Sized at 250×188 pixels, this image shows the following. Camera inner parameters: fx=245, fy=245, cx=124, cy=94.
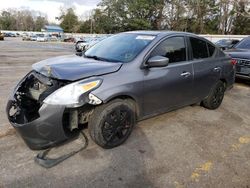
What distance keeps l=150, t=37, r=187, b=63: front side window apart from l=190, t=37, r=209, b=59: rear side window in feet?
0.94

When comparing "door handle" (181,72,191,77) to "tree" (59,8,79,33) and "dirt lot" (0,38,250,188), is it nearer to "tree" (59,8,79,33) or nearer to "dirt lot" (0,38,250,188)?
"dirt lot" (0,38,250,188)

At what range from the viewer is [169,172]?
286 centimetres

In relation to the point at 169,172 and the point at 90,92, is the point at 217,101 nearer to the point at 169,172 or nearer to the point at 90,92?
the point at 169,172

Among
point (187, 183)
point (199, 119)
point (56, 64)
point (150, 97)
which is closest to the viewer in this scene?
point (187, 183)

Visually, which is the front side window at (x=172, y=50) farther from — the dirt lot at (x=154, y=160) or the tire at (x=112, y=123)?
the dirt lot at (x=154, y=160)

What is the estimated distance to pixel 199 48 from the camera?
4484mm

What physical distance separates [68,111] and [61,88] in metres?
0.28

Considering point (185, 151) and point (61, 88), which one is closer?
point (61, 88)

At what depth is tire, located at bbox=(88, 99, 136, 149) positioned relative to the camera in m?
3.05

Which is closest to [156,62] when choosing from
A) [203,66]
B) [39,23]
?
[203,66]

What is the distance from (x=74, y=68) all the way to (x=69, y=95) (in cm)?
44

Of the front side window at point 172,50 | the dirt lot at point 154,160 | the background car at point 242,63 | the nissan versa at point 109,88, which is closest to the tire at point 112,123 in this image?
the nissan versa at point 109,88

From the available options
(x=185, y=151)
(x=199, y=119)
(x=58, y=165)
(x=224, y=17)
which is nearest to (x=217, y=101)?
(x=199, y=119)

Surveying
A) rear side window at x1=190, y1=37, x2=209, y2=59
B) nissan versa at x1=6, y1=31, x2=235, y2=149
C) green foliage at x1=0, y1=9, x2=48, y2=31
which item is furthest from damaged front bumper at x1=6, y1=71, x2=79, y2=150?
green foliage at x1=0, y1=9, x2=48, y2=31
